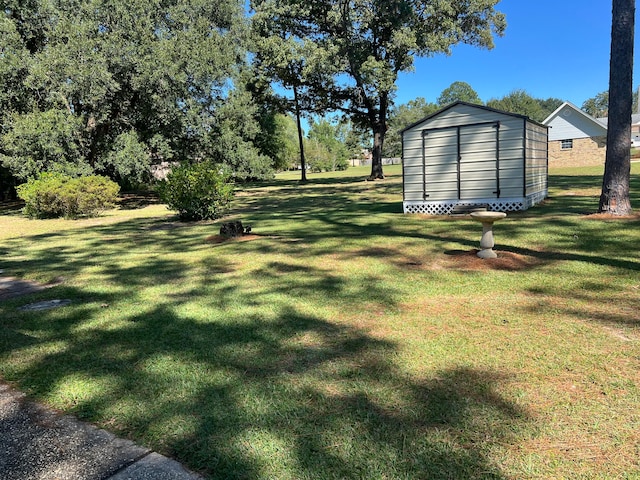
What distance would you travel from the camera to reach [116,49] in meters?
14.9

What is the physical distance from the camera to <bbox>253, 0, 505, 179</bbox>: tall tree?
2136 centimetres

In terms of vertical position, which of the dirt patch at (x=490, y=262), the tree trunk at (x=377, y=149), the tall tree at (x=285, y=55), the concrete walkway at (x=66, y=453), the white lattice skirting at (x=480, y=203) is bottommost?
the concrete walkway at (x=66, y=453)

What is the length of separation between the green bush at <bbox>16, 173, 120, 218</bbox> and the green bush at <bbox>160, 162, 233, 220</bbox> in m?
3.78

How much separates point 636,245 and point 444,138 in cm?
577

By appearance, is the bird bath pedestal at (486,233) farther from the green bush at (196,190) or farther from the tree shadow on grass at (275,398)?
the green bush at (196,190)

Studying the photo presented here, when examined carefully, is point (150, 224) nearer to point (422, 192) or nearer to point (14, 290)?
point (14, 290)

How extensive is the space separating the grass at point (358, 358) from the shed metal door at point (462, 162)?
14.0 ft

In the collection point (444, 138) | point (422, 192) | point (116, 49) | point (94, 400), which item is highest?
point (116, 49)

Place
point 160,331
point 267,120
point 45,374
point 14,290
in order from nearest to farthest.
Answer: point 45,374 < point 160,331 < point 14,290 < point 267,120

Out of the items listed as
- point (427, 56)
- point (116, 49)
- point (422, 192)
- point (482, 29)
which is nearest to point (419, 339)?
point (422, 192)

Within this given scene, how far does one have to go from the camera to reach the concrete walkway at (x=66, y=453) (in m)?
1.87

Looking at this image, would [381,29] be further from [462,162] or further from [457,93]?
[457,93]

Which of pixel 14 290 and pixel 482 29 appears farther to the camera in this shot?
pixel 482 29

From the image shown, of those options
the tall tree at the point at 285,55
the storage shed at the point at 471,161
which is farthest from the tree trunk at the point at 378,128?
the storage shed at the point at 471,161
